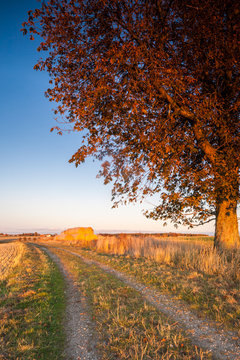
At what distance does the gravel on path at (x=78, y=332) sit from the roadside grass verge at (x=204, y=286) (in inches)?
109

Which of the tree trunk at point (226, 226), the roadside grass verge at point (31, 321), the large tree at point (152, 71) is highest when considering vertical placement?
the large tree at point (152, 71)

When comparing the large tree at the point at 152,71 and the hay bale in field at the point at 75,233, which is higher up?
the large tree at the point at 152,71

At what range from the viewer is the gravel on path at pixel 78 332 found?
3447 millimetres

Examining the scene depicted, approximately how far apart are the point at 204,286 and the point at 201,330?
264 cm

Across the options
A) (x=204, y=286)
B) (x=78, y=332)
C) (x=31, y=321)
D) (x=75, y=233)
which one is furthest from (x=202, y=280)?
(x=75, y=233)

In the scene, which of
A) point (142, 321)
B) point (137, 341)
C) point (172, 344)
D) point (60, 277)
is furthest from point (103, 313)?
point (60, 277)

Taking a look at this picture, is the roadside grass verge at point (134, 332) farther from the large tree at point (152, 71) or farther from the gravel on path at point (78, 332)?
the large tree at point (152, 71)

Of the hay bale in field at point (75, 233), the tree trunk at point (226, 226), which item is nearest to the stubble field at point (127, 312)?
the tree trunk at point (226, 226)

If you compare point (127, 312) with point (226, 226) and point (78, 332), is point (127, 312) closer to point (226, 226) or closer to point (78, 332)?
point (78, 332)

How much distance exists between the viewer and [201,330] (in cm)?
420

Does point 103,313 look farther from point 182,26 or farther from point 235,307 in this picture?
point 182,26

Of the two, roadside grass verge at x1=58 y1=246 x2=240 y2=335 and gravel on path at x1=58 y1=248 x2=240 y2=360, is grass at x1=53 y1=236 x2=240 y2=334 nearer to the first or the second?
roadside grass verge at x1=58 y1=246 x2=240 y2=335

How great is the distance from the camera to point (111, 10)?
269 inches

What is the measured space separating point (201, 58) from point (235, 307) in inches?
346
